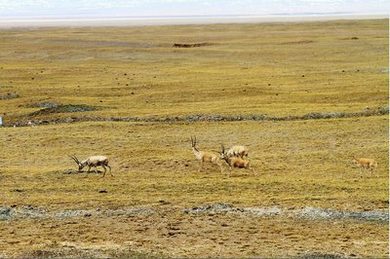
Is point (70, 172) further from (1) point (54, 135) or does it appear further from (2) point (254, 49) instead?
(2) point (254, 49)

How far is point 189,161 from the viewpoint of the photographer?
31875 millimetres

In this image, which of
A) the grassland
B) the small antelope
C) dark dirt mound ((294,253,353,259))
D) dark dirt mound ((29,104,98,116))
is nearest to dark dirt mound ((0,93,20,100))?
the grassland

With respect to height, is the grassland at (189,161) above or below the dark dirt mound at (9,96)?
below

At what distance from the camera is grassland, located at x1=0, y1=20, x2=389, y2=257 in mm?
21422

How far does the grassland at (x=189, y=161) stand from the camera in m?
21.4

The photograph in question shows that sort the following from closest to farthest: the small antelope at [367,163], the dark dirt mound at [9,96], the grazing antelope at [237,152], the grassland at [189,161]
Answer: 1. the grassland at [189,161]
2. the small antelope at [367,163]
3. the grazing antelope at [237,152]
4. the dark dirt mound at [9,96]

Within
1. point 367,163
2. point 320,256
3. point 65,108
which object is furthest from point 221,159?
point 65,108

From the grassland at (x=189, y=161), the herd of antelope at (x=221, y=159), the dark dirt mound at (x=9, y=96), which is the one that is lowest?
the grassland at (x=189, y=161)

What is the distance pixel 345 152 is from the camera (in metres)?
33.5

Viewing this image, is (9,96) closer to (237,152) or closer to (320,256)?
(237,152)

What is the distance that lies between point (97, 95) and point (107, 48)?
45.1 m

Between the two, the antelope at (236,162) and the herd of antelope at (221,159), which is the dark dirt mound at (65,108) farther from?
the antelope at (236,162)

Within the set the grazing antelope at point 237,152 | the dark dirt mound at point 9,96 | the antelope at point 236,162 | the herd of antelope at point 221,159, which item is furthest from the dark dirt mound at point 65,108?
the antelope at point 236,162

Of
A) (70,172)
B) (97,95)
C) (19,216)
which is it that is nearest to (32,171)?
(70,172)
